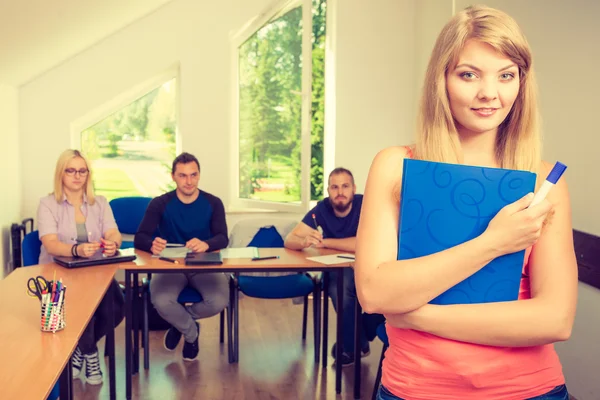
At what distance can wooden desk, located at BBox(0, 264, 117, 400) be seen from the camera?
5.89ft

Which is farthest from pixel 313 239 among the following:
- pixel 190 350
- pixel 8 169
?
Answer: pixel 8 169

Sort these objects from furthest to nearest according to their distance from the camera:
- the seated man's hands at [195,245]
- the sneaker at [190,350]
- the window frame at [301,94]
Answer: the window frame at [301,94] → the sneaker at [190,350] → the seated man's hands at [195,245]

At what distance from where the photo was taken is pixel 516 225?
0.93 metres

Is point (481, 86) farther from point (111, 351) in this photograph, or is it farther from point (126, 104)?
point (126, 104)

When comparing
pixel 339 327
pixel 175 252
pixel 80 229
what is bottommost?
pixel 339 327

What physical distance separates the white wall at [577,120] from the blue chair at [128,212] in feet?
10.6

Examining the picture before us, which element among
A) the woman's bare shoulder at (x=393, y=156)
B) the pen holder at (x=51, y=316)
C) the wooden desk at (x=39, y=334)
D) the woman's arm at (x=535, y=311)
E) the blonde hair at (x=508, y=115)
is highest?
the blonde hair at (x=508, y=115)

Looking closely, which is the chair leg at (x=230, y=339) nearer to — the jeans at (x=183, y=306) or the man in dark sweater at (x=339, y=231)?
the jeans at (x=183, y=306)

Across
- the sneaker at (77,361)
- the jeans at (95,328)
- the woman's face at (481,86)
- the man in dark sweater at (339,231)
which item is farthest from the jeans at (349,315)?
the woman's face at (481,86)

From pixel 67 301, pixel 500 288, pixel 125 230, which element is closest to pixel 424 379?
pixel 500 288

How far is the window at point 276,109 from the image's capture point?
5766 millimetres

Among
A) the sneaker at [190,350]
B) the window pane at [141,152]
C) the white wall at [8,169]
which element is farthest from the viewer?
the window pane at [141,152]

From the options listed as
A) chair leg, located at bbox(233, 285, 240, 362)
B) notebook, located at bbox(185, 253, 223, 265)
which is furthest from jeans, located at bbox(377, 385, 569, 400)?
chair leg, located at bbox(233, 285, 240, 362)

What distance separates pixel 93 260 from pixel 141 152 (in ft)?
→ 9.39
